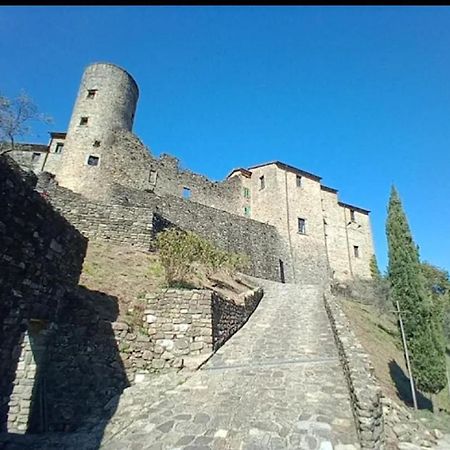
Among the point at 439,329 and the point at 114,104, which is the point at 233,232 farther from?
the point at 114,104

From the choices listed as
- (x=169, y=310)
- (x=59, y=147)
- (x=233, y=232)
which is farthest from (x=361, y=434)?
(x=59, y=147)

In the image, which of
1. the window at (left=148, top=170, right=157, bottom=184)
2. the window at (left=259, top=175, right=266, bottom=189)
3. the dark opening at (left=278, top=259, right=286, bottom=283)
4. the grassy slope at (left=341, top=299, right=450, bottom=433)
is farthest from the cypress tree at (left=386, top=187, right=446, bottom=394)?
the window at (left=148, top=170, right=157, bottom=184)

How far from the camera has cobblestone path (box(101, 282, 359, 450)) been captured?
435 centimetres

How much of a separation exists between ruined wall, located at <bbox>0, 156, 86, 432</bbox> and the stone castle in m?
12.4

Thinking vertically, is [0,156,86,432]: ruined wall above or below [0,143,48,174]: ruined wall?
below

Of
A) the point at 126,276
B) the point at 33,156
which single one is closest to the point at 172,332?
the point at 126,276

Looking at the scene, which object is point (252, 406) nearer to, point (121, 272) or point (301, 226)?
point (121, 272)

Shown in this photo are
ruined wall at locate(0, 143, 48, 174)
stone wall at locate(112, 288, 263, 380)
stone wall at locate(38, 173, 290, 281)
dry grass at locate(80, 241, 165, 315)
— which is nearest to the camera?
stone wall at locate(112, 288, 263, 380)

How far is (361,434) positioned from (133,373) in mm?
4721

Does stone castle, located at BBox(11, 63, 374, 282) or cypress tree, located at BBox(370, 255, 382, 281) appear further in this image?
cypress tree, located at BBox(370, 255, 382, 281)

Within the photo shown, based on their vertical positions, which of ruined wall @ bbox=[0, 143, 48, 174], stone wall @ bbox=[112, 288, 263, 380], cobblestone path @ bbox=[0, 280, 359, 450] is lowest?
cobblestone path @ bbox=[0, 280, 359, 450]

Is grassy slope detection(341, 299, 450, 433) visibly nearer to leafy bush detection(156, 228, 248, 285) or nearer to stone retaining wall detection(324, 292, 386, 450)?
stone retaining wall detection(324, 292, 386, 450)

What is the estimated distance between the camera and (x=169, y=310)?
7977mm

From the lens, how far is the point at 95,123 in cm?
2552
